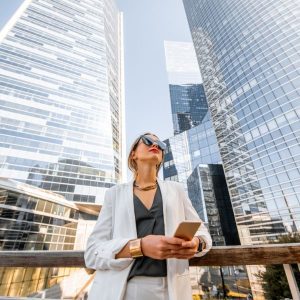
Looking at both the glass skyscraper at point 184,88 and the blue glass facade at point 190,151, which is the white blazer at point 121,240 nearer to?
the blue glass facade at point 190,151

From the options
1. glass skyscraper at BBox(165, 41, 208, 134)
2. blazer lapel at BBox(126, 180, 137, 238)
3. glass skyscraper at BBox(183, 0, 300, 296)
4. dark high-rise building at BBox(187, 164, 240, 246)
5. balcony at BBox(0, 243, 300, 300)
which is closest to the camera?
blazer lapel at BBox(126, 180, 137, 238)

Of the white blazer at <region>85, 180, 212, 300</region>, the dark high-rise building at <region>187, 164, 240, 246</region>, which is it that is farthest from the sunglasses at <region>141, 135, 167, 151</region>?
the dark high-rise building at <region>187, 164, 240, 246</region>

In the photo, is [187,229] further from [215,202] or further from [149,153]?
[215,202]

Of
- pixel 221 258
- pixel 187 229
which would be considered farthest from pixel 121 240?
pixel 221 258

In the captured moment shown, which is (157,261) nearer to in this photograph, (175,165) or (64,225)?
(64,225)

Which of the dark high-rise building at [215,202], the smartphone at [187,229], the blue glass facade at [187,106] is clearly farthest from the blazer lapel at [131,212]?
the blue glass facade at [187,106]

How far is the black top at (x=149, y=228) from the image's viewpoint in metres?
1.09

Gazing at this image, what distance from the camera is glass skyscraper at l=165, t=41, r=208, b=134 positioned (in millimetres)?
80312

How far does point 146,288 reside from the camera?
1.04 metres

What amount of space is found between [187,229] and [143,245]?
30 cm

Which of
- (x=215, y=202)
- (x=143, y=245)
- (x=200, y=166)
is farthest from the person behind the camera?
(x=200, y=166)

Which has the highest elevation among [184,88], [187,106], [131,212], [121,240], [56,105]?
[184,88]

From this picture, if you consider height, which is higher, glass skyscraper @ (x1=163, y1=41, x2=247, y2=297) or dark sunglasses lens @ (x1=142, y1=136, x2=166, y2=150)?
glass skyscraper @ (x1=163, y1=41, x2=247, y2=297)

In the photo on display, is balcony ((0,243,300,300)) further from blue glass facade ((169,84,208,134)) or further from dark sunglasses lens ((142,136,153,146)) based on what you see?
blue glass facade ((169,84,208,134))
